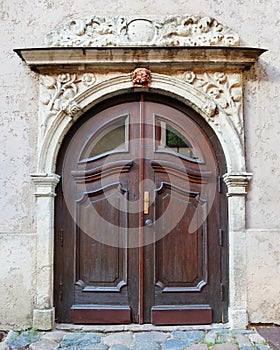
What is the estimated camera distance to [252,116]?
414 cm

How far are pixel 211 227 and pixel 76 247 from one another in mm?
1346

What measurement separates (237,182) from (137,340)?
171 centimetres

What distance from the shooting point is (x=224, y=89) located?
413 cm

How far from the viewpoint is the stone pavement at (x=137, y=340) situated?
3.55 metres

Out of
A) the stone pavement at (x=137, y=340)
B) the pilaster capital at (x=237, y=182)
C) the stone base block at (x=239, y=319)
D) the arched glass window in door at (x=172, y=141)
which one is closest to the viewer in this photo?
the stone pavement at (x=137, y=340)

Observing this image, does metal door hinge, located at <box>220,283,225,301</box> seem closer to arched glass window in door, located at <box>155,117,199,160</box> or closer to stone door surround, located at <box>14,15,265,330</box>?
stone door surround, located at <box>14,15,265,330</box>

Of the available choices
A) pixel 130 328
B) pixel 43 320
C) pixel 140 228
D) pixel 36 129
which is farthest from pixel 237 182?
pixel 43 320

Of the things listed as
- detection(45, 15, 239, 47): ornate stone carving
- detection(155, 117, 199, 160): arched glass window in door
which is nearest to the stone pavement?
detection(155, 117, 199, 160): arched glass window in door

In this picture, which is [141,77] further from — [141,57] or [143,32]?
[143,32]

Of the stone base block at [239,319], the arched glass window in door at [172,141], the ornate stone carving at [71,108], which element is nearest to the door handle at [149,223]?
the arched glass window in door at [172,141]

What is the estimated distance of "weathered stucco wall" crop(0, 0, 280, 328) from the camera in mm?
3977

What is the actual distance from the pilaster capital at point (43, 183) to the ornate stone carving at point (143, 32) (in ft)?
4.33

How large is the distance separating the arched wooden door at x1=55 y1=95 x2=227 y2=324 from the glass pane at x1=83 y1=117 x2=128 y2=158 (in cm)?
1

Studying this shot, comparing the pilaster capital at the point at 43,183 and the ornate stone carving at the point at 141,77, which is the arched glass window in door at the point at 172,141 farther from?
the pilaster capital at the point at 43,183
